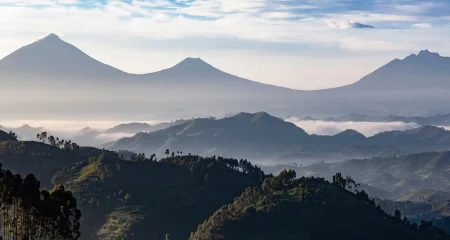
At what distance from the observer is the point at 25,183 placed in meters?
101

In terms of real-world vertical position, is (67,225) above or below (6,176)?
below

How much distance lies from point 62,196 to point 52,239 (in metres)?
6.12

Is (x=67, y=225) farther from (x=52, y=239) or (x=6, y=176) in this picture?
(x=6, y=176)

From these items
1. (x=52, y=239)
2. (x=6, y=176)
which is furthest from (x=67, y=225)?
(x=6, y=176)

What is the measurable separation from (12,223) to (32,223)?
2.71 meters

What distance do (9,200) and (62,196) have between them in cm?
732

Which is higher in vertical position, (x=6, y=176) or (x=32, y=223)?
(x=6, y=176)

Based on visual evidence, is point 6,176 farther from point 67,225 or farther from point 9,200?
point 67,225

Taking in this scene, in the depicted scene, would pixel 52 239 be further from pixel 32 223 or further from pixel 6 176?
pixel 6 176

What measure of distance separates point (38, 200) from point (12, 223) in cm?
681

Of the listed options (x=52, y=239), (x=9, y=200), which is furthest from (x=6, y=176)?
(x=52, y=239)

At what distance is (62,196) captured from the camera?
104 metres

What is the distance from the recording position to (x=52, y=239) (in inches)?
4107

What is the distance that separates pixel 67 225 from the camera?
103m
